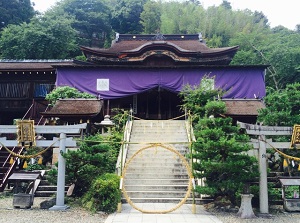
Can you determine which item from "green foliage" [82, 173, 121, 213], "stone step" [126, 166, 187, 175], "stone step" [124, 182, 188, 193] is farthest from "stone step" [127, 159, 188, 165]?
"green foliage" [82, 173, 121, 213]

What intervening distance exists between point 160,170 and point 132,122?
16.3 feet

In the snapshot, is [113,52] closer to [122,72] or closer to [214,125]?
[122,72]

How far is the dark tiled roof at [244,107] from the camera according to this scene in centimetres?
1481

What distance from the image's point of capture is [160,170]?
11.5 metres

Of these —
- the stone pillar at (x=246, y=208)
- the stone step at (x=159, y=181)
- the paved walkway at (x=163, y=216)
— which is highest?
the stone step at (x=159, y=181)

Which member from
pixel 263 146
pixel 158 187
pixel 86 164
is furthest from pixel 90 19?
pixel 263 146

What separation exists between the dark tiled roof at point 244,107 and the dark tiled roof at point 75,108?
6.78 metres

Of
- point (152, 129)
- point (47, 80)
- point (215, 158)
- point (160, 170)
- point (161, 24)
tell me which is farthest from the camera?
point (161, 24)

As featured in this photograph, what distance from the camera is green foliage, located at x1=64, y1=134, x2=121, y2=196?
9.48 m

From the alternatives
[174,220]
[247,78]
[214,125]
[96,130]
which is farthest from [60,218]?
[247,78]

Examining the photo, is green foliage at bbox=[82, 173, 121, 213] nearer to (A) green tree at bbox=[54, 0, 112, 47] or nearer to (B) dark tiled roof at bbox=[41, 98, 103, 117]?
(B) dark tiled roof at bbox=[41, 98, 103, 117]

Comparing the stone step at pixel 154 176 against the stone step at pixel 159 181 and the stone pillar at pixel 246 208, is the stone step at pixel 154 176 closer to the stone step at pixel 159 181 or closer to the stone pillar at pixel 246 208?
the stone step at pixel 159 181

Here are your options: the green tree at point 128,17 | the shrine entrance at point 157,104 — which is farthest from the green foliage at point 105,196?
the green tree at point 128,17

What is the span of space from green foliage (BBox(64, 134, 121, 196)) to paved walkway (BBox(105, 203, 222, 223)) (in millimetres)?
1635
